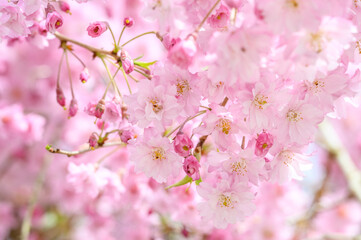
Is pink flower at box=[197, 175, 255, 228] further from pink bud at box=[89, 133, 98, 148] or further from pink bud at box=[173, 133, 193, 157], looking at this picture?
pink bud at box=[89, 133, 98, 148]

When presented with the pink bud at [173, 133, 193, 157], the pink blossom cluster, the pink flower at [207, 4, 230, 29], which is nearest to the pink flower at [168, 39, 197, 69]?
the pink blossom cluster

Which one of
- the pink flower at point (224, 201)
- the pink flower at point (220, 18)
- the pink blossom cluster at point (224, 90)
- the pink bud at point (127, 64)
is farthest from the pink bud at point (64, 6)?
the pink flower at point (224, 201)

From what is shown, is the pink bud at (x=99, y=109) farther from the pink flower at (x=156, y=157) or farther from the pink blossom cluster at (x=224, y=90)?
the pink flower at (x=156, y=157)

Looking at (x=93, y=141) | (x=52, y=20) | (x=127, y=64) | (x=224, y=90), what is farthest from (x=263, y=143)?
(x=52, y=20)

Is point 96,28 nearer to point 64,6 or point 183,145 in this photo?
point 64,6

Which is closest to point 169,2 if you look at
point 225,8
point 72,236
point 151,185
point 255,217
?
point 225,8
